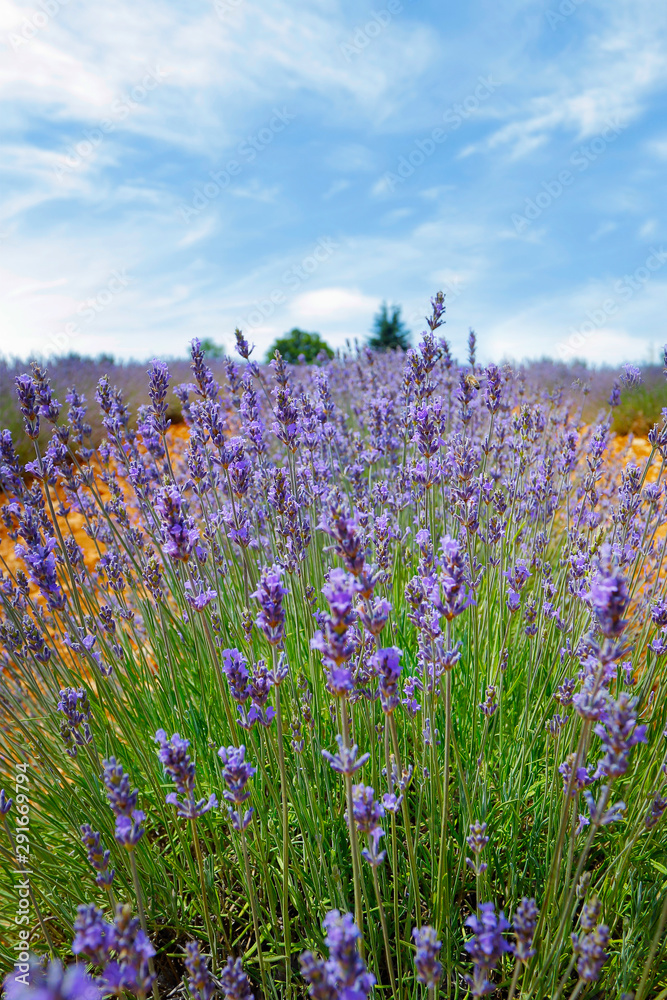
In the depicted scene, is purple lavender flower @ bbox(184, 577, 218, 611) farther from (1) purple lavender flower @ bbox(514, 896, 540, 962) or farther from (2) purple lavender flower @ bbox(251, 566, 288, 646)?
(1) purple lavender flower @ bbox(514, 896, 540, 962)

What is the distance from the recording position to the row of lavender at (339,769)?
1208 millimetres

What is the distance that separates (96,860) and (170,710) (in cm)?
120

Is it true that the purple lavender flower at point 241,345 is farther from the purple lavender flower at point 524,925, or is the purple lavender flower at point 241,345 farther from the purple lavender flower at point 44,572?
the purple lavender flower at point 524,925

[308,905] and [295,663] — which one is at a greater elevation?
[295,663]

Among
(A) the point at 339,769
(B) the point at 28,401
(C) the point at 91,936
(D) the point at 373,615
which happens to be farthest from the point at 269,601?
(B) the point at 28,401

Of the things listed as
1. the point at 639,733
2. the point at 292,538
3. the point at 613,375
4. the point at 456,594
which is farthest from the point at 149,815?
the point at 613,375

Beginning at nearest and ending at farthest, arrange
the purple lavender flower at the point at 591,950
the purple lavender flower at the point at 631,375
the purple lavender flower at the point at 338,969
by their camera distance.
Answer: the purple lavender flower at the point at 338,969, the purple lavender flower at the point at 591,950, the purple lavender flower at the point at 631,375

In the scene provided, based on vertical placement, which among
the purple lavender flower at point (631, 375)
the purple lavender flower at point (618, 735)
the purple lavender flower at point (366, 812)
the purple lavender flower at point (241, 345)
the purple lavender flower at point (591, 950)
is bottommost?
the purple lavender flower at point (591, 950)

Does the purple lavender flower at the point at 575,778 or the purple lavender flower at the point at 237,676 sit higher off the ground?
the purple lavender flower at the point at 237,676

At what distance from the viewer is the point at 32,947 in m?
2.03

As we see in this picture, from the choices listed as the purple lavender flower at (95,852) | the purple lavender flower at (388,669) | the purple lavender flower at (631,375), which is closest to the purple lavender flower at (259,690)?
the purple lavender flower at (388,669)

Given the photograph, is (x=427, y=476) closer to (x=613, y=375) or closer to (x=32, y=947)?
(x=32, y=947)

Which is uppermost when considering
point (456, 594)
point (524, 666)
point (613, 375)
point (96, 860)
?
point (613, 375)

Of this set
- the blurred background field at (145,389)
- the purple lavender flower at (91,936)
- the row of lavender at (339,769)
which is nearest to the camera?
the purple lavender flower at (91,936)
